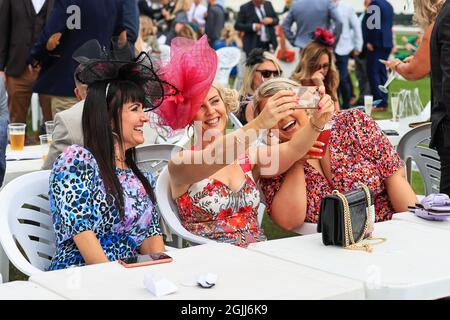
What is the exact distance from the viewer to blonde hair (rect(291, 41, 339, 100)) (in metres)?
6.04

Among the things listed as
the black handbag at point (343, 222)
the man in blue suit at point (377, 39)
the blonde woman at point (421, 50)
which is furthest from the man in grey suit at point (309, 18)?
the black handbag at point (343, 222)

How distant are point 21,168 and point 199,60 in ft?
4.73

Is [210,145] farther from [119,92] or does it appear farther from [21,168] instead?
[21,168]

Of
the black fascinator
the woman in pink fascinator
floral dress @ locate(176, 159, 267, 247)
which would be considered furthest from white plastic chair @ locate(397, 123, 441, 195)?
the black fascinator

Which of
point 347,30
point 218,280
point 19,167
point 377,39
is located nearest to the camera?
point 218,280

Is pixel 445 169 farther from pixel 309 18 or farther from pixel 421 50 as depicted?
pixel 309 18

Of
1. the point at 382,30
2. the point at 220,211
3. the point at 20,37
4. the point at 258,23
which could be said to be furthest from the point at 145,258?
the point at 258,23

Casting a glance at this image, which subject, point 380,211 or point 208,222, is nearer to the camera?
point 208,222

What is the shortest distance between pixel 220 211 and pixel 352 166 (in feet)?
2.25

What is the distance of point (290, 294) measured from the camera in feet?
7.67

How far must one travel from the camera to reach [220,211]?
3510mm

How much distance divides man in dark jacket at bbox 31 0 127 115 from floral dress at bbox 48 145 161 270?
300 centimetres

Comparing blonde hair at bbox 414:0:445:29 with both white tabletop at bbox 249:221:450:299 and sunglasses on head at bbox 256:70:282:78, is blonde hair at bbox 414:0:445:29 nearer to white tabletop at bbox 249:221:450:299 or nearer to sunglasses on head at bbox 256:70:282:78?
sunglasses on head at bbox 256:70:282:78
